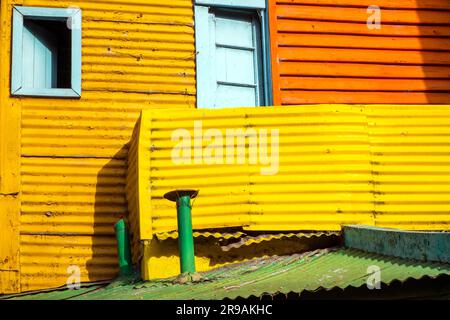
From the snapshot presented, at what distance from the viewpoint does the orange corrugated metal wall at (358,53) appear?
11.6 meters

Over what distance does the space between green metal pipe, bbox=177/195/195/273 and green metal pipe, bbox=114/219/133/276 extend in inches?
59.7

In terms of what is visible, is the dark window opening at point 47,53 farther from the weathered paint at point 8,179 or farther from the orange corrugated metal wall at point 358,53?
the orange corrugated metal wall at point 358,53

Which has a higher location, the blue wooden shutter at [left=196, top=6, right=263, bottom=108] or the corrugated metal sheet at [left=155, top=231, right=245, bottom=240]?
the blue wooden shutter at [left=196, top=6, right=263, bottom=108]

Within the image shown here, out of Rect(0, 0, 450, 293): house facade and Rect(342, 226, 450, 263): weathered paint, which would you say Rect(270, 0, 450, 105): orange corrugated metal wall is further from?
Rect(342, 226, 450, 263): weathered paint

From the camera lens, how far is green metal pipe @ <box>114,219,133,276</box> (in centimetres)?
998

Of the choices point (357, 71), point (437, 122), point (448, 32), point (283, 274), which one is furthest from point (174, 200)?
point (448, 32)

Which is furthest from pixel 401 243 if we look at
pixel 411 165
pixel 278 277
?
pixel 411 165

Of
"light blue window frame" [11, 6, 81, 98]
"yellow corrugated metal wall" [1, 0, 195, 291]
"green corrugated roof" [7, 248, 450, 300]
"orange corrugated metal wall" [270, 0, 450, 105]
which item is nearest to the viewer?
"green corrugated roof" [7, 248, 450, 300]

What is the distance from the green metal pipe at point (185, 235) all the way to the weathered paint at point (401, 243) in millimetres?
1674

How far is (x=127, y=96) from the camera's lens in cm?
1120

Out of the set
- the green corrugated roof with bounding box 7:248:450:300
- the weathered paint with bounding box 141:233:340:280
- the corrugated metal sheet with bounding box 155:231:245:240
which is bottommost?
the green corrugated roof with bounding box 7:248:450:300

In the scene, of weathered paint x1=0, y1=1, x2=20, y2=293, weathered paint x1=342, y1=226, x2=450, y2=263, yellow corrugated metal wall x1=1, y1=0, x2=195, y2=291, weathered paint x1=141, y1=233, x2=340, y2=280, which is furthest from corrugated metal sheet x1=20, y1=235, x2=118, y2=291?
weathered paint x1=342, y1=226, x2=450, y2=263
